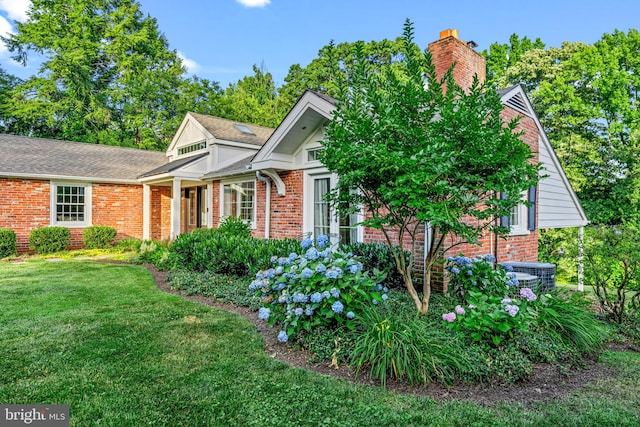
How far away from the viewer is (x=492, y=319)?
11.7 ft

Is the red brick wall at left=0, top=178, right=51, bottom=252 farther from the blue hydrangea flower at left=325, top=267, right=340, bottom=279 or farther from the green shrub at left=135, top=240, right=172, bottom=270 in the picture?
the blue hydrangea flower at left=325, top=267, right=340, bottom=279

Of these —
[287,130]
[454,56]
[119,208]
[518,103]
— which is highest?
[454,56]

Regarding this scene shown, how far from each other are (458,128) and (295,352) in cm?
A: 296

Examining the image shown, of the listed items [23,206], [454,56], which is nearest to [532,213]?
[454,56]

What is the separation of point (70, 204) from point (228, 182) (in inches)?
249

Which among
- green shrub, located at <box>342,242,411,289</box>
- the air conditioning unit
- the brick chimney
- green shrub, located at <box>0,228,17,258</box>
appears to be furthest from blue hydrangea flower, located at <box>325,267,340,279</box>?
green shrub, located at <box>0,228,17,258</box>

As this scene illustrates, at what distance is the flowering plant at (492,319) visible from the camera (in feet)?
11.6

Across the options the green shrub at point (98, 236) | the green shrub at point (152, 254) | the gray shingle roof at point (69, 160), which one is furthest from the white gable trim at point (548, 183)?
the gray shingle roof at point (69, 160)

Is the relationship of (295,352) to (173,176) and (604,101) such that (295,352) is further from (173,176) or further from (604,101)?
(604,101)

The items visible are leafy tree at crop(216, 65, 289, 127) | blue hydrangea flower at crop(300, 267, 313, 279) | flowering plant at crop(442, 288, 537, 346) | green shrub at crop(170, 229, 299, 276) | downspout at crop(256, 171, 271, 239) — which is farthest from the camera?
leafy tree at crop(216, 65, 289, 127)

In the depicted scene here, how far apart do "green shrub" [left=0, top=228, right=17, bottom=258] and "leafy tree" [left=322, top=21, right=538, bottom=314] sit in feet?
40.7

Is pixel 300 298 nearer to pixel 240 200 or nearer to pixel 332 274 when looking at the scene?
pixel 332 274

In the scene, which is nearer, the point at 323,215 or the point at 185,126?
the point at 323,215

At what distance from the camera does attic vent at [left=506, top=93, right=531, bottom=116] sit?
7967mm
